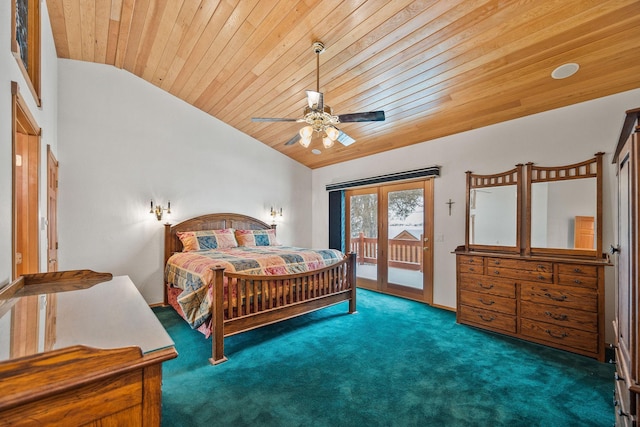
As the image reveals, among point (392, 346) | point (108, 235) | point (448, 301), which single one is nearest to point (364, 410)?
point (392, 346)

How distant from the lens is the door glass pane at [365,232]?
17.3ft

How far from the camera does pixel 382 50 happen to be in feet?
8.98

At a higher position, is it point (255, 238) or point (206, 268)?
point (255, 238)

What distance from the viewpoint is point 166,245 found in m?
4.41

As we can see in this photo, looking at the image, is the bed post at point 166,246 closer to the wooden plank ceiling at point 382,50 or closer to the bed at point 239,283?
the bed at point 239,283

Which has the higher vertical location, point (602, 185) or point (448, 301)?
point (602, 185)

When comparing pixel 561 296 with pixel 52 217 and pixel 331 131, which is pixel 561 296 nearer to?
pixel 331 131

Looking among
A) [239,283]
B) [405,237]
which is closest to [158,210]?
[239,283]

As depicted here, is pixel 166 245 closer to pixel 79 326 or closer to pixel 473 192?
pixel 79 326

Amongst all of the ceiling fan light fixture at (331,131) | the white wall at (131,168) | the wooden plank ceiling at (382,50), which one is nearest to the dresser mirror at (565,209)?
the wooden plank ceiling at (382,50)

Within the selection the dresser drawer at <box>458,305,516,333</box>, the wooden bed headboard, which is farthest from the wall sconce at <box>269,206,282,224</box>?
the dresser drawer at <box>458,305,516,333</box>

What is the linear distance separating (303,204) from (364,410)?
4.81m

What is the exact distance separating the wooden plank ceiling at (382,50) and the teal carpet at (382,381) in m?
2.69

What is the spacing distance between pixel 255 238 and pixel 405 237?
261 cm
